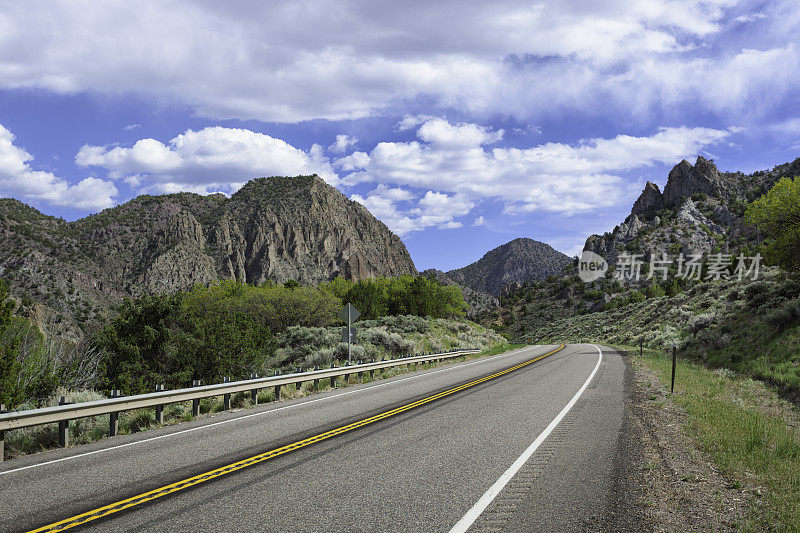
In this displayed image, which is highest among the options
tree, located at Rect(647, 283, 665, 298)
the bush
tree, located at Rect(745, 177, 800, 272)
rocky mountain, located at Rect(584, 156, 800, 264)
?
rocky mountain, located at Rect(584, 156, 800, 264)

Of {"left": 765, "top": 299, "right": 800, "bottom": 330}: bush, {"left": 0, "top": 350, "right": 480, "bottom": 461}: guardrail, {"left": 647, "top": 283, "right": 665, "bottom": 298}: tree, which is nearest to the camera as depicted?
{"left": 0, "top": 350, "right": 480, "bottom": 461}: guardrail

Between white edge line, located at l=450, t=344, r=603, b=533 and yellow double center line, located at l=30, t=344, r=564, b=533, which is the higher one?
white edge line, located at l=450, t=344, r=603, b=533

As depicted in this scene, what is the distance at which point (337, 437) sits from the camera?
7898 mm

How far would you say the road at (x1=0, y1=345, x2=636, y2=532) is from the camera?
178 inches

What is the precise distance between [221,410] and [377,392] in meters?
4.25

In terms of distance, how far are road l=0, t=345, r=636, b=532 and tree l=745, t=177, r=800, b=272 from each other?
23.4 metres

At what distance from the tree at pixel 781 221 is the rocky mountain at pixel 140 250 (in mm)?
46245

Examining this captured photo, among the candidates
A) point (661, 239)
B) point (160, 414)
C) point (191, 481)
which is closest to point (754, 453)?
point (191, 481)

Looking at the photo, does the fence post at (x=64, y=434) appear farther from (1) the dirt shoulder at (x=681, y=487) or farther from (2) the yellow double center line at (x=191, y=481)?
(1) the dirt shoulder at (x=681, y=487)

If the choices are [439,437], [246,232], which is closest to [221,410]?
[439,437]

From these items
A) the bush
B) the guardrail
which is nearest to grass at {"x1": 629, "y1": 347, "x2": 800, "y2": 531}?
the guardrail

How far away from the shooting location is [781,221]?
1048 inches

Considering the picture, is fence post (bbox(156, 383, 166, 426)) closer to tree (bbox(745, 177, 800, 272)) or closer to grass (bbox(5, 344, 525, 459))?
grass (bbox(5, 344, 525, 459))

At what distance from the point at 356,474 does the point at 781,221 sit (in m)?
30.7
